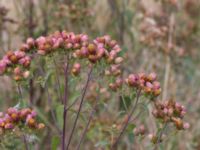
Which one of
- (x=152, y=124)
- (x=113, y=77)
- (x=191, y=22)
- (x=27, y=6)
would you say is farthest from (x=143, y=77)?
(x=191, y=22)

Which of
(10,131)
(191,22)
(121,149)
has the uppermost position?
(191,22)

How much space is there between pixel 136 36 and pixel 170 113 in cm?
263

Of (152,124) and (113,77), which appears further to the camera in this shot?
(152,124)

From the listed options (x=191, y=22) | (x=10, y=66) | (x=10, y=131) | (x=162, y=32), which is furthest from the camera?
(x=191, y=22)

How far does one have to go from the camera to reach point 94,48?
7.50 ft

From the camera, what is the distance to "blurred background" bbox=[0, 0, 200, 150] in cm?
433

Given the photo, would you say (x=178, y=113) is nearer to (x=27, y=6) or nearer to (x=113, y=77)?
(x=113, y=77)

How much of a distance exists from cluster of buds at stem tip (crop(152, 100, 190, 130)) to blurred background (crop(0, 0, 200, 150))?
1400 mm

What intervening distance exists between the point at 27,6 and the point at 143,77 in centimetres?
263

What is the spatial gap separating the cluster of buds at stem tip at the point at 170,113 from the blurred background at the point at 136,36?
140 cm

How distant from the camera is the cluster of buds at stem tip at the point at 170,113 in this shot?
7.75ft

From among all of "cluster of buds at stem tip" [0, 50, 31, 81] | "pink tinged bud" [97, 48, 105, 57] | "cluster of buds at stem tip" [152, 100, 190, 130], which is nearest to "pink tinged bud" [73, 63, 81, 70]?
"pink tinged bud" [97, 48, 105, 57]

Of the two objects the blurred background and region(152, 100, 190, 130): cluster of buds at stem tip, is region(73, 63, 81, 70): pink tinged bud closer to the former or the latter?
region(152, 100, 190, 130): cluster of buds at stem tip

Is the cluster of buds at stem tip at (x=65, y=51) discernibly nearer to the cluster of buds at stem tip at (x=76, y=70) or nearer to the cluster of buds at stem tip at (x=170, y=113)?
the cluster of buds at stem tip at (x=76, y=70)
